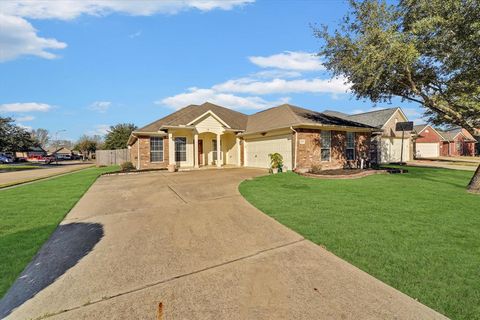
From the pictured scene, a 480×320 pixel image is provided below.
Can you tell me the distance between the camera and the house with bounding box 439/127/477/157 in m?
39.8

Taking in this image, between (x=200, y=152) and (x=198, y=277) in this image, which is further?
(x=200, y=152)

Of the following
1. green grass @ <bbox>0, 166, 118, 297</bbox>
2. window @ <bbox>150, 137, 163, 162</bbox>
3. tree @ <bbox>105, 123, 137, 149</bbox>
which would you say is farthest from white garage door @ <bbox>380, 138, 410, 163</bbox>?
tree @ <bbox>105, 123, 137, 149</bbox>

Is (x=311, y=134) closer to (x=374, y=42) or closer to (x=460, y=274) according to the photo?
(x=374, y=42)

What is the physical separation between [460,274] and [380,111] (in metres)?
30.4

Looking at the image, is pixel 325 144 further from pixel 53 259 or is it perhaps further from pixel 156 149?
pixel 53 259

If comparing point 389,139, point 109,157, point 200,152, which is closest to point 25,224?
point 200,152

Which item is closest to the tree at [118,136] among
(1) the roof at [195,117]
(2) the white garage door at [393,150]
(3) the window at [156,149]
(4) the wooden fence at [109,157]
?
(4) the wooden fence at [109,157]

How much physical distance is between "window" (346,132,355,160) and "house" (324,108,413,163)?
27.5ft

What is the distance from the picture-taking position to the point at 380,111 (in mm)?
29219

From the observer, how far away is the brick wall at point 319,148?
14797 mm

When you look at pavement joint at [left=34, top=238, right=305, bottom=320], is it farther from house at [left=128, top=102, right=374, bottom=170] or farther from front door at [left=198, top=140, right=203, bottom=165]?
front door at [left=198, top=140, right=203, bottom=165]

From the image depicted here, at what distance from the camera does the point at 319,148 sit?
15.6 metres

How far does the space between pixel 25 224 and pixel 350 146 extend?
17.8m

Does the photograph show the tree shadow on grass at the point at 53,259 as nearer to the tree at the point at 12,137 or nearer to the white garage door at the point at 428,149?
the white garage door at the point at 428,149
